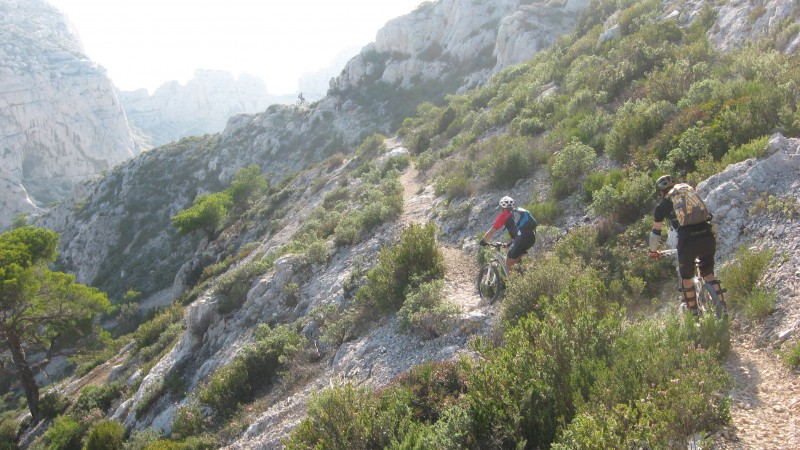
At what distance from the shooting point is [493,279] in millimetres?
9430

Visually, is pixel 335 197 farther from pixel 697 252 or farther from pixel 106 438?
pixel 697 252

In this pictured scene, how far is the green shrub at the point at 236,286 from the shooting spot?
16.2m

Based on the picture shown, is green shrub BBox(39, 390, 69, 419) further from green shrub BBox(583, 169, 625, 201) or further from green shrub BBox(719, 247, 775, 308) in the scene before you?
green shrub BBox(719, 247, 775, 308)

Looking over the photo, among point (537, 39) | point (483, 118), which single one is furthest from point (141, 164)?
point (483, 118)

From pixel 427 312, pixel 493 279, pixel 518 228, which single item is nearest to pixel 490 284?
pixel 493 279

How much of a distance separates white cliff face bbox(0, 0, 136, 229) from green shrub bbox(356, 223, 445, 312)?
408 feet

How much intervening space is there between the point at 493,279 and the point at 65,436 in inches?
600

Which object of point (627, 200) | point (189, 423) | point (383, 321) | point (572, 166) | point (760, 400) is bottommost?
point (189, 423)

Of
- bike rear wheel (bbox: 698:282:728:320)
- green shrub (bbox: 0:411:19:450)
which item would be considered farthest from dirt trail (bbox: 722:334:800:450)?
green shrub (bbox: 0:411:19:450)

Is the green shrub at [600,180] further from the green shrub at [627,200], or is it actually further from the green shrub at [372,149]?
the green shrub at [372,149]

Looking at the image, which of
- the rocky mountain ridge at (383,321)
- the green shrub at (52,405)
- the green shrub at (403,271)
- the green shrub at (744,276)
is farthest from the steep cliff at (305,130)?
the green shrub at (744,276)

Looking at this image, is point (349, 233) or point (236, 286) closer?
point (349, 233)

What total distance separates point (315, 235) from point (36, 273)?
1408cm

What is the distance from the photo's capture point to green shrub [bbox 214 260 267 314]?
16.2 meters
